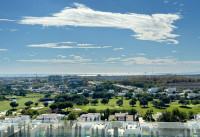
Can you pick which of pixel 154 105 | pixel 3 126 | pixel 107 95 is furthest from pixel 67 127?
pixel 107 95

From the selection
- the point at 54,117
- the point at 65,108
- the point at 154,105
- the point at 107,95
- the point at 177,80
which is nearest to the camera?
the point at 54,117

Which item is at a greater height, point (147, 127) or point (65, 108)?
point (147, 127)

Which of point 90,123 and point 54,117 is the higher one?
point 90,123

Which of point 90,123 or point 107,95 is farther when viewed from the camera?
point 107,95

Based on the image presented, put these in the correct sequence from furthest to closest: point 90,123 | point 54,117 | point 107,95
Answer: point 107,95 → point 54,117 → point 90,123

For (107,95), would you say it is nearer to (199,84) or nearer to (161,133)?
(199,84)

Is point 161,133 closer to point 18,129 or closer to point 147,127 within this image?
point 147,127

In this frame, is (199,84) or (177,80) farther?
(177,80)

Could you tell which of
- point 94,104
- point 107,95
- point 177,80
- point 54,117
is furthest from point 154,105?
point 177,80

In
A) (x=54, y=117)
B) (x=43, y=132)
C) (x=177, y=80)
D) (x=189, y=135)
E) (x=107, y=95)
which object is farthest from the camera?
(x=177, y=80)

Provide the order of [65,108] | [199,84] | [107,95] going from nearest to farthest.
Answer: [65,108] → [107,95] → [199,84]
